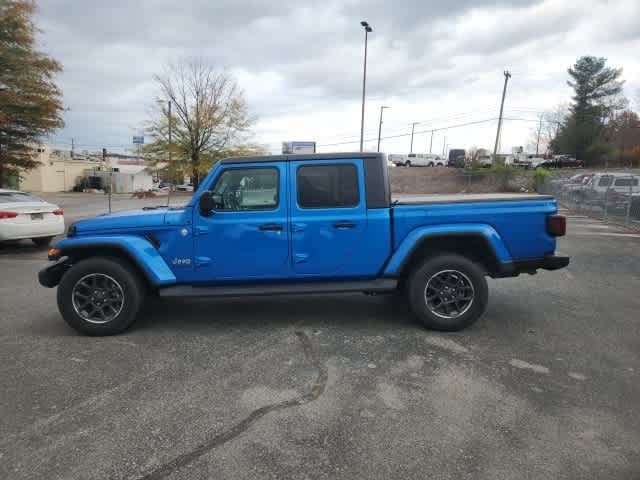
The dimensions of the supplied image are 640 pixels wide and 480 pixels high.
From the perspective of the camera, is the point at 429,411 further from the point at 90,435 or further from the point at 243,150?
the point at 243,150

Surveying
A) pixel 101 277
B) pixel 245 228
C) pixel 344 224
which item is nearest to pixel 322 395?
pixel 344 224

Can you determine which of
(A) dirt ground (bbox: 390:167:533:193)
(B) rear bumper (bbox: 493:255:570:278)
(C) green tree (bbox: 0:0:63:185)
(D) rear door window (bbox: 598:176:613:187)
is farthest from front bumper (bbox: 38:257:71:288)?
(A) dirt ground (bbox: 390:167:533:193)

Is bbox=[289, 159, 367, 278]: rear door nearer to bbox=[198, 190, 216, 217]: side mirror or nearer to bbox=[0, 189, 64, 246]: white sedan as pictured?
bbox=[198, 190, 216, 217]: side mirror

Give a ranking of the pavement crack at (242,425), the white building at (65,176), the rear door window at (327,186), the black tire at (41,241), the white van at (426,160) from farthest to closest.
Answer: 1. the white van at (426,160)
2. the white building at (65,176)
3. the black tire at (41,241)
4. the rear door window at (327,186)
5. the pavement crack at (242,425)

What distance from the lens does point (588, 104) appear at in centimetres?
5544

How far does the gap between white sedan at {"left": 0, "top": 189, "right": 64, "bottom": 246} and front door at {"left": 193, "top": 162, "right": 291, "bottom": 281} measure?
709 cm

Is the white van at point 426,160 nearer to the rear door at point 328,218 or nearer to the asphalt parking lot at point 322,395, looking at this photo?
the asphalt parking lot at point 322,395

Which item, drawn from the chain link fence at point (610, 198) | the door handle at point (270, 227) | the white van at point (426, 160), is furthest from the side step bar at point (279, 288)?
the white van at point (426, 160)

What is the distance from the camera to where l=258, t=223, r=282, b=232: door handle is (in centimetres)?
441

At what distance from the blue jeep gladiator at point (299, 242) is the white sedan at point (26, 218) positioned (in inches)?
231

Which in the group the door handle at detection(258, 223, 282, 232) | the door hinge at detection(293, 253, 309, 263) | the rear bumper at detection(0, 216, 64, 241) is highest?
the door handle at detection(258, 223, 282, 232)

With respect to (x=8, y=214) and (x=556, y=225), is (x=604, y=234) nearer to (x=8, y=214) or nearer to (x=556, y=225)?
(x=556, y=225)

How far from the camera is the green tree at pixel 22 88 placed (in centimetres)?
1532

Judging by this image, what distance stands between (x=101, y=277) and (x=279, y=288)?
73.6 inches
